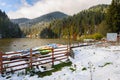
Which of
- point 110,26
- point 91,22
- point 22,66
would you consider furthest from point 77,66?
point 91,22

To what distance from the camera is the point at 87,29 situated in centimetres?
15800

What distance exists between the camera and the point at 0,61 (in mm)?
15750

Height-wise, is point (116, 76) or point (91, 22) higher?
point (91, 22)

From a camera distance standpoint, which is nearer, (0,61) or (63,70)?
(0,61)

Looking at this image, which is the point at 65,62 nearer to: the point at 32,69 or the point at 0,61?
the point at 32,69

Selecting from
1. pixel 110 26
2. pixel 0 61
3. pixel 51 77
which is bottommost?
pixel 51 77

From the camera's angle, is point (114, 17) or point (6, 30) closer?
point (114, 17)

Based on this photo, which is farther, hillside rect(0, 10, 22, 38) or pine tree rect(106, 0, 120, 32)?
hillside rect(0, 10, 22, 38)

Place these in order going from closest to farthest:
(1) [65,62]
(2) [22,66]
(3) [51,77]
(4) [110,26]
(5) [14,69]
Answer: (3) [51,77]
(5) [14,69]
(2) [22,66]
(1) [65,62]
(4) [110,26]

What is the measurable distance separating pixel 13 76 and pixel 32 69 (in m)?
2.14

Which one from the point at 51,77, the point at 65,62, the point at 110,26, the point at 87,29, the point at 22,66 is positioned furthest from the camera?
the point at 87,29

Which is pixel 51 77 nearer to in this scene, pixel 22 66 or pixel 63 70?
pixel 63 70

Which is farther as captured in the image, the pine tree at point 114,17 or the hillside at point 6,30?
the hillside at point 6,30

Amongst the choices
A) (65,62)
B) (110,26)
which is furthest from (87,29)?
(65,62)
